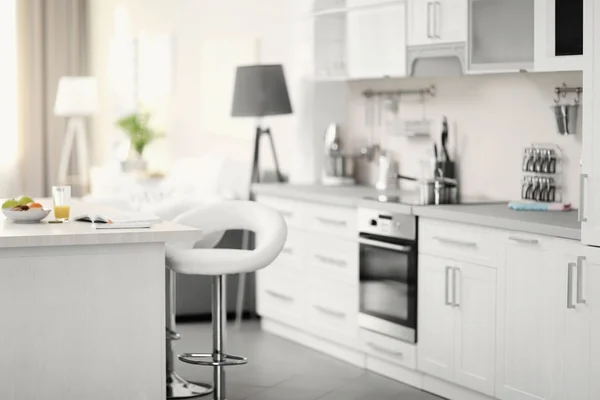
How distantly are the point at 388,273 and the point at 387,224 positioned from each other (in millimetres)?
248

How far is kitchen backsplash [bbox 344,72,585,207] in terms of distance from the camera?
510cm

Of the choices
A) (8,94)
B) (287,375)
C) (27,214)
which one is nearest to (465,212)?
(287,375)

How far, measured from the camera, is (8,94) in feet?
32.9

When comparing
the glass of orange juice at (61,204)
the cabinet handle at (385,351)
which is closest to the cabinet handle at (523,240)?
the cabinet handle at (385,351)

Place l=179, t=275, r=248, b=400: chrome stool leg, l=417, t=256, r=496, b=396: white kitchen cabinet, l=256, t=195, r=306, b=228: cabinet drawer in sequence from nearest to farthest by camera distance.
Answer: l=179, t=275, r=248, b=400: chrome stool leg < l=417, t=256, r=496, b=396: white kitchen cabinet < l=256, t=195, r=306, b=228: cabinet drawer

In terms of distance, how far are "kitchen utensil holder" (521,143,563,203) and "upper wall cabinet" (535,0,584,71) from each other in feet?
1.85

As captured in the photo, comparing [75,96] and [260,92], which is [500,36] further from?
[75,96]

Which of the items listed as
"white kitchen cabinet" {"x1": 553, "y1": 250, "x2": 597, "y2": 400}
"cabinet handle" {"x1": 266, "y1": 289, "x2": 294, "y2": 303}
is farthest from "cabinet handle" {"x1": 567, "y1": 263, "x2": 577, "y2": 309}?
"cabinet handle" {"x1": 266, "y1": 289, "x2": 294, "y2": 303}

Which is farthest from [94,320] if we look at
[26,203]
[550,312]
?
[550,312]

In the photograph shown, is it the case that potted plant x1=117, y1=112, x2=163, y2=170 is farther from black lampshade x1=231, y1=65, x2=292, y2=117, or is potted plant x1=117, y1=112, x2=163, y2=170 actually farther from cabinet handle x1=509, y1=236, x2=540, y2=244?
cabinet handle x1=509, y1=236, x2=540, y2=244

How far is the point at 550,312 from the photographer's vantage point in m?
4.31

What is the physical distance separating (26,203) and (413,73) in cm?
223

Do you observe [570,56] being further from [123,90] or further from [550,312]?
[123,90]

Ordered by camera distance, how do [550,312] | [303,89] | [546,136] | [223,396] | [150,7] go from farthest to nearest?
[150,7], [303,89], [546,136], [223,396], [550,312]
